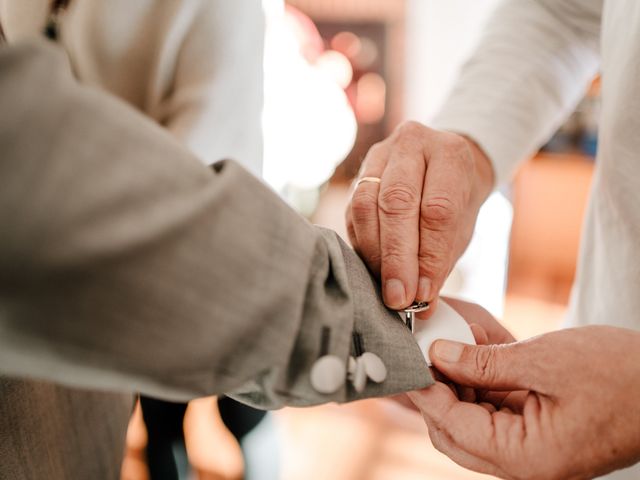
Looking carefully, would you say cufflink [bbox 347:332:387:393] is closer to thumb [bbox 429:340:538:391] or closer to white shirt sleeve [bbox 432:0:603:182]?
thumb [bbox 429:340:538:391]

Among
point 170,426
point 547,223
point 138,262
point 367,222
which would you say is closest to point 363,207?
point 367,222

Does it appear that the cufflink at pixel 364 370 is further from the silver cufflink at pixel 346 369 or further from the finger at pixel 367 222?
the finger at pixel 367 222

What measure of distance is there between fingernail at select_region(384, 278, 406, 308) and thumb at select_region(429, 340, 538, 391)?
0.17 ft

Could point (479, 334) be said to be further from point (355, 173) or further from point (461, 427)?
point (355, 173)

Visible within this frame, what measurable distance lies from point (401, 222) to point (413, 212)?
17mm

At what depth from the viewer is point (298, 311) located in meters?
0.34

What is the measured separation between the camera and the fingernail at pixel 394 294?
0.45 meters

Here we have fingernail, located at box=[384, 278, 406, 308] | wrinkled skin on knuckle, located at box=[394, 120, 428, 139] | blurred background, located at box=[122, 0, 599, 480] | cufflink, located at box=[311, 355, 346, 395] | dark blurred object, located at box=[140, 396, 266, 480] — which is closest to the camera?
cufflink, located at box=[311, 355, 346, 395]

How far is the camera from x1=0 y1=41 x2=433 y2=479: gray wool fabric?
244mm

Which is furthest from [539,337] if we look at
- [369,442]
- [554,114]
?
[369,442]

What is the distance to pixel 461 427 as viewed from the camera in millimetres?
410

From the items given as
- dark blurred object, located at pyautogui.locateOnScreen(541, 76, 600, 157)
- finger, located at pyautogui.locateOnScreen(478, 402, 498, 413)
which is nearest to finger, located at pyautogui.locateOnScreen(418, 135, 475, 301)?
finger, located at pyautogui.locateOnScreen(478, 402, 498, 413)

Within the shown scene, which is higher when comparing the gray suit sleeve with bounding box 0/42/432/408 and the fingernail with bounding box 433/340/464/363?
the gray suit sleeve with bounding box 0/42/432/408

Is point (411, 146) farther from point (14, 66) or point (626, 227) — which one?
point (14, 66)
